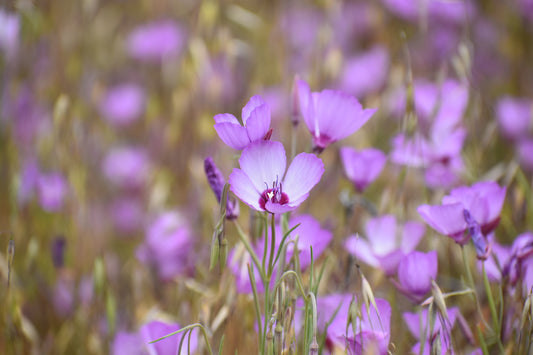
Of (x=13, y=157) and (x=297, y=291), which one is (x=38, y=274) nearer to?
(x=13, y=157)

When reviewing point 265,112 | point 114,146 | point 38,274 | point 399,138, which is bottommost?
point 38,274

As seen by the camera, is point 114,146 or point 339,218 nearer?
point 339,218

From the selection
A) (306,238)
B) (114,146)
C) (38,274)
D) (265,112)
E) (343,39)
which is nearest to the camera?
(265,112)

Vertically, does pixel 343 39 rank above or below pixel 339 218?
above

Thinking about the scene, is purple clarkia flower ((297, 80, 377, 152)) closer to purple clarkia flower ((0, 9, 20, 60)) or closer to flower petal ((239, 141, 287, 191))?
flower petal ((239, 141, 287, 191))

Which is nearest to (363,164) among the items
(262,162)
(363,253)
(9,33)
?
(363,253)

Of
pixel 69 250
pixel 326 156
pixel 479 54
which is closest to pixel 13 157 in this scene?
pixel 69 250

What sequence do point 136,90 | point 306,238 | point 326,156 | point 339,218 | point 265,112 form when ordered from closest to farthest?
point 265,112 → point 306,238 → point 339,218 → point 326,156 → point 136,90

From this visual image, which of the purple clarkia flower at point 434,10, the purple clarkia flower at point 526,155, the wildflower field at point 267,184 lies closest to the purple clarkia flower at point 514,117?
the wildflower field at point 267,184
